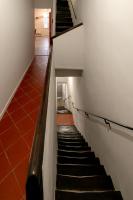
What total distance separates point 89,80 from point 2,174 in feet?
10.6

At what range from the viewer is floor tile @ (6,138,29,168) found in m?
3.18

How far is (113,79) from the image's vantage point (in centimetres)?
353

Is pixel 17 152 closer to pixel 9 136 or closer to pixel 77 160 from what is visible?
pixel 9 136

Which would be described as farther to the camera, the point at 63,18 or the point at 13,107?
the point at 63,18

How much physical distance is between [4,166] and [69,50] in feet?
12.5

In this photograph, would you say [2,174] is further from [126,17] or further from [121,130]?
[126,17]

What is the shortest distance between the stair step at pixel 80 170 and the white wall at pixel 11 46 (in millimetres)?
1505

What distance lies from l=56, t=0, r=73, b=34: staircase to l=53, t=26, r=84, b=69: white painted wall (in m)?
2.13

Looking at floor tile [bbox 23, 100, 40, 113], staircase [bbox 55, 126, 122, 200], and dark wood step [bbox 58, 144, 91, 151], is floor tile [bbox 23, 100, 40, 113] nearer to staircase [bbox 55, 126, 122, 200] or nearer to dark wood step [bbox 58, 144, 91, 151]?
staircase [bbox 55, 126, 122, 200]

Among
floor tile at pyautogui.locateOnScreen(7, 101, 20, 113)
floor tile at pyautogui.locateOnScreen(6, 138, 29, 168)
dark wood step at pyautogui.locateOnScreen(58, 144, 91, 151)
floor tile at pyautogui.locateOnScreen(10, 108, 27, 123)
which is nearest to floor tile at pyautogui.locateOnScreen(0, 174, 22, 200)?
floor tile at pyautogui.locateOnScreen(6, 138, 29, 168)

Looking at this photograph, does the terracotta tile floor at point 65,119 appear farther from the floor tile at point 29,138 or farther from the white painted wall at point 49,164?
the white painted wall at point 49,164

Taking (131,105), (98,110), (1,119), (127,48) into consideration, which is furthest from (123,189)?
(1,119)

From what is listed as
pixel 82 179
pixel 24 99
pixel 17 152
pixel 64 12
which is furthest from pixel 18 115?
pixel 64 12

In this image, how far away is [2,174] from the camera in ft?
9.48
